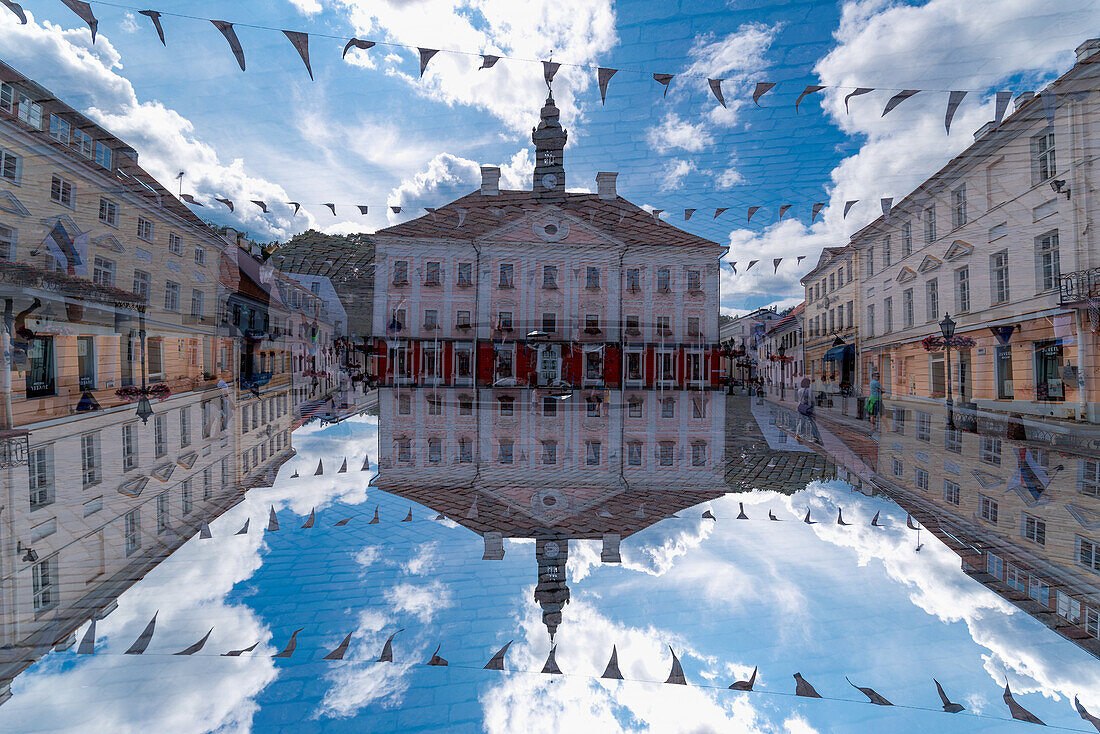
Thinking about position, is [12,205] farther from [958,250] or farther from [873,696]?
[958,250]

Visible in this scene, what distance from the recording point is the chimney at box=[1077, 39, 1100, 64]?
2365 millimetres

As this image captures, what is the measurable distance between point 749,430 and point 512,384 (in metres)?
4.62

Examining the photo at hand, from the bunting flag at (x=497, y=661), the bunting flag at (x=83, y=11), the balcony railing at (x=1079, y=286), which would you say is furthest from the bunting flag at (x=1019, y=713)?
the bunting flag at (x=83, y=11)

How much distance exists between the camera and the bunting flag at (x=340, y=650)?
3.98ft

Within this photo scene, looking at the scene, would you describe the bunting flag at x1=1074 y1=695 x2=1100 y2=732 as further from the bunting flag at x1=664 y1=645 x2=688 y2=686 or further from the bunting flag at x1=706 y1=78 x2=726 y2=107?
the bunting flag at x1=706 y1=78 x2=726 y2=107

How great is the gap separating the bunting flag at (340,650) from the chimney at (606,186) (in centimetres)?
353

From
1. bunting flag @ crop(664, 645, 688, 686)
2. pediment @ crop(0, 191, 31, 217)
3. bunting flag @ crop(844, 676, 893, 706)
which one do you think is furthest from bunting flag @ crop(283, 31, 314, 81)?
bunting flag @ crop(844, 676, 893, 706)

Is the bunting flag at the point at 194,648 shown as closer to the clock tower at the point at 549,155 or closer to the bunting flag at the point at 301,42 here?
the bunting flag at the point at 301,42

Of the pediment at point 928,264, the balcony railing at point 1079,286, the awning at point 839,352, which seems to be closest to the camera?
the balcony railing at point 1079,286

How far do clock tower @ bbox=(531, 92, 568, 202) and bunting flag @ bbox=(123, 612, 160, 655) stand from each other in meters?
3.68

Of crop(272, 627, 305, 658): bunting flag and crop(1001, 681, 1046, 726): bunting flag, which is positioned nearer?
crop(1001, 681, 1046, 726): bunting flag

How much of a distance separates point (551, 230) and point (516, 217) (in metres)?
0.60

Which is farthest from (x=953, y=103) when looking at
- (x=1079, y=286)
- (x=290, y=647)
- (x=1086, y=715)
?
(x=290, y=647)

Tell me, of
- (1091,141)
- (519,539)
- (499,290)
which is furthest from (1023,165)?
(499,290)
